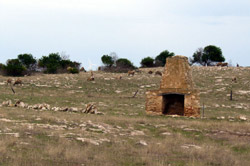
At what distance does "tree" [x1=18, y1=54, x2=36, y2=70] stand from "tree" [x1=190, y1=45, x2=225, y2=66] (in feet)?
109

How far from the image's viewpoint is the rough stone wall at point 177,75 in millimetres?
20219

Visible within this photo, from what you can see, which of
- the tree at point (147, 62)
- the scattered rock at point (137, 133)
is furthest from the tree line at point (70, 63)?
the scattered rock at point (137, 133)

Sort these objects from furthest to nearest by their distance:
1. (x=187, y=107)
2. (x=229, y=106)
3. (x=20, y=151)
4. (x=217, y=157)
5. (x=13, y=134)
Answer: (x=229, y=106) → (x=187, y=107) → (x=13, y=134) → (x=217, y=157) → (x=20, y=151)

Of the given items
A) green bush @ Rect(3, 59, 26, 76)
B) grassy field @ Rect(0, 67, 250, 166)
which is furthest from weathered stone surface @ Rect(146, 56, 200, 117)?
green bush @ Rect(3, 59, 26, 76)

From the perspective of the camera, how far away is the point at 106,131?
519 inches

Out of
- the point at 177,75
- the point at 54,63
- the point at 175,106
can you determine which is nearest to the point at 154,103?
the point at 175,106

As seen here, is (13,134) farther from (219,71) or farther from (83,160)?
(219,71)

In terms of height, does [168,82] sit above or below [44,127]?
above

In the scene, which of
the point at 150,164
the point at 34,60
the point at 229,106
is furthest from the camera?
the point at 34,60

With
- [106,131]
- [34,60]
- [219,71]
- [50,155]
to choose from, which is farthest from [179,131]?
[34,60]

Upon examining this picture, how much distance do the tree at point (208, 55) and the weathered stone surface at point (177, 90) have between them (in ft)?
169

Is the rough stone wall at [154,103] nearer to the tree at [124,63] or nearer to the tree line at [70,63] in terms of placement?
the tree line at [70,63]

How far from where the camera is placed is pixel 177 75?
20312mm

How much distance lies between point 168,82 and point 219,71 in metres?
32.3
